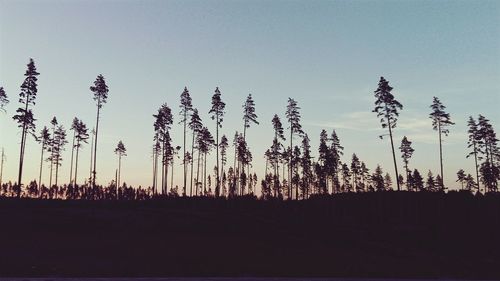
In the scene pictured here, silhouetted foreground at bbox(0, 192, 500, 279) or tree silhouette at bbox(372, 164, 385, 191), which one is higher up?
tree silhouette at bbox(372, 164, 385, 191)

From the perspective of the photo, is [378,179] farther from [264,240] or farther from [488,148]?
[264,240]

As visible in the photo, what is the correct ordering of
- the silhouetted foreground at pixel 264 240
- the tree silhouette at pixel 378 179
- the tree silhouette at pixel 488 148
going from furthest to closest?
the tree silhouette at pixel 378 179 → the tree silhouette at pixel 488 148 → the silhouetted foreground at pixel 264 240

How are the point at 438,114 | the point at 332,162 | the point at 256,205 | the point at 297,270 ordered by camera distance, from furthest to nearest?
1. the point at 332,162
2. the point at 438,114
3. the point at 256,205
4. the point at 297,270

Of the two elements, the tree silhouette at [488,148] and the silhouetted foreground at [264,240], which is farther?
the tree silhouette at [488,148]

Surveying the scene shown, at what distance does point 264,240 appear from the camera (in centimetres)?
3622

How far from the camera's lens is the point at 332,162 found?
9425cm

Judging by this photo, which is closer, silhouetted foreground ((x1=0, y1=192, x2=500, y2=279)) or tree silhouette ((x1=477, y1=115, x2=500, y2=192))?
silhouetted foreground ((x1=0, y1=192, x2=500, y2=279))

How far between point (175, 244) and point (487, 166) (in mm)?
71703

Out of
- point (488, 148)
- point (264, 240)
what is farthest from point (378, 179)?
point (264, 240)

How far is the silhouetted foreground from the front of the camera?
25.2 metres

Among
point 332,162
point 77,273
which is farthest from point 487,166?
point 77,273

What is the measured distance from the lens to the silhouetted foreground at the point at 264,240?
2523 cm

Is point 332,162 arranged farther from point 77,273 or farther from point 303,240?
point 77,273

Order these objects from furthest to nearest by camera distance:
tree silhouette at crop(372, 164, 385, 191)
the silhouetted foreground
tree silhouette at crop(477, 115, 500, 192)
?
1. tree silhouette at crop(372, 164, 385, 191)
2. tree silhouette at crop(477, 115, 500, 192)
3. the silhouetted foreground
